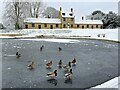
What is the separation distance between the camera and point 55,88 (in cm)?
1412

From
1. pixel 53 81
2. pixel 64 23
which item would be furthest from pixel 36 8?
pixel 53 81

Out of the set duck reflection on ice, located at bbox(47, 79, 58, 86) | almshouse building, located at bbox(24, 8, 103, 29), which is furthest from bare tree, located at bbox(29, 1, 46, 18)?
duck reflection on ice, located at bbox(47, 79, 58, 86)

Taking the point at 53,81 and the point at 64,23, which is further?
the point at 64,23

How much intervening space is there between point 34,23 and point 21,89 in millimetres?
54560

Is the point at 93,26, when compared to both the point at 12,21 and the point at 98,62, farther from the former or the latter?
the point at 98,62

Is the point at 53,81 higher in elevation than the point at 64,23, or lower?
lower

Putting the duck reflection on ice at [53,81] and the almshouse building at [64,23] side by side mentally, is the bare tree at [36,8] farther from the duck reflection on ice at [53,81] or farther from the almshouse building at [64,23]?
the duck reflection on ice at [53,81]

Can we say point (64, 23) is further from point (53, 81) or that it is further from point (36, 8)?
point (53, 81)

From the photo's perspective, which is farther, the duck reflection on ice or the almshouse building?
the almshouse building

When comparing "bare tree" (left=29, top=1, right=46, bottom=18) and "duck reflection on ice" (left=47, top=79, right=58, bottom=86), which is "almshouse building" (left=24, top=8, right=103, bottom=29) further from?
"duck reflection on ice" (left=47, top=79, right=58, bottom=86)

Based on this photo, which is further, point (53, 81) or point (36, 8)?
point (36, 8)

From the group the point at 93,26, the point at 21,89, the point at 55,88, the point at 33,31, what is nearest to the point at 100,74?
the point at 55,88

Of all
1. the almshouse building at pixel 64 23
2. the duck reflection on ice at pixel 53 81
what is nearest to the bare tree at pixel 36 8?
the almshouse building at pixel 64 23

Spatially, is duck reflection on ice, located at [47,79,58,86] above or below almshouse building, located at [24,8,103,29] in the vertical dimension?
below
